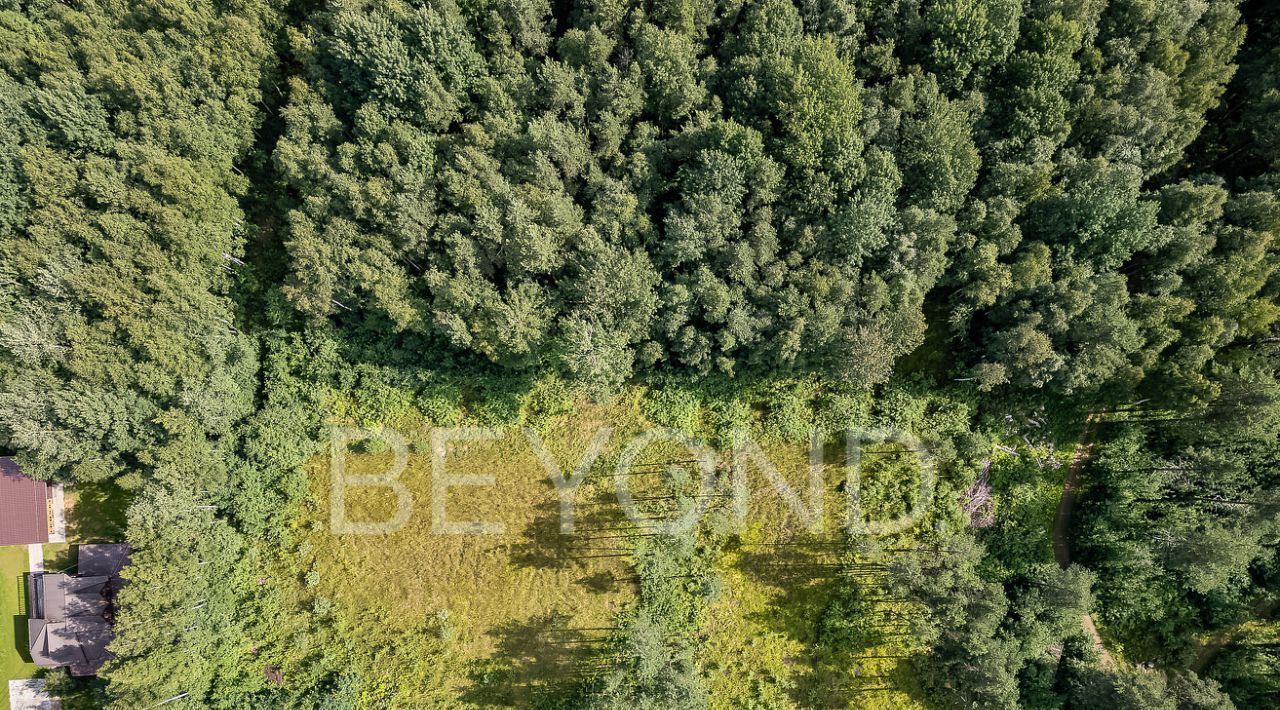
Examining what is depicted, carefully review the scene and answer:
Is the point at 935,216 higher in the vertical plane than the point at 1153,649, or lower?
higher

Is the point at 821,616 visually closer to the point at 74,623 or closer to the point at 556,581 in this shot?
the point at 556,581

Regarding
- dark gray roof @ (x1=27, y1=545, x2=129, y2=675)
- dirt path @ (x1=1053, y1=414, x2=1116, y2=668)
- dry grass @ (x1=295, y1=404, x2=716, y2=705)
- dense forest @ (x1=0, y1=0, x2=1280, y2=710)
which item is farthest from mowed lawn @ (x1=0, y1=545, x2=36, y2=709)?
dirt path @ (x1=1053, y1=414, x2=1116, y2=668)

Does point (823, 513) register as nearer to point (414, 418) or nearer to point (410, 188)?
point (414, 418)

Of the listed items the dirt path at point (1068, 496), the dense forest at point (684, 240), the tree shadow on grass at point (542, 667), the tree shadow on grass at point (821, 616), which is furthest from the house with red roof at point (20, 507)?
the dirt path at point (1068, 496)

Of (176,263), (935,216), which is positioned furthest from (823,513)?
(176,263)

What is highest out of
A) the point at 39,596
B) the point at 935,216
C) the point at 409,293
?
the point at 935,216

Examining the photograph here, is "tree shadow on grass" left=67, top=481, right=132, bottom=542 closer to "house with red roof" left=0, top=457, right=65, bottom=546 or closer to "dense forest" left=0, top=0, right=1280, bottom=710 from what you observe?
"house with red roof" left=0, top=457, right=65, bottom=546
